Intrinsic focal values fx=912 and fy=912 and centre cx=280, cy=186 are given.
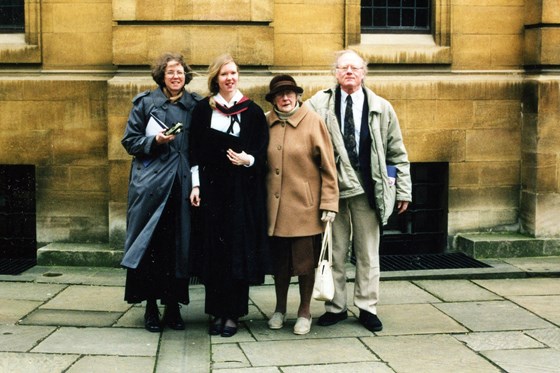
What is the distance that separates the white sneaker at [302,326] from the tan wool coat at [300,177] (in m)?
0.68

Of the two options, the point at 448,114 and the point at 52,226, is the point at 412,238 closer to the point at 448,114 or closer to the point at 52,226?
the point at 448,114

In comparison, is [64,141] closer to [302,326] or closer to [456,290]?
[302,326]

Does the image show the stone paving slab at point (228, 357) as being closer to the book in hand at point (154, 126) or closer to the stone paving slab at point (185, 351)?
the stone paving slab at point (185, 351)

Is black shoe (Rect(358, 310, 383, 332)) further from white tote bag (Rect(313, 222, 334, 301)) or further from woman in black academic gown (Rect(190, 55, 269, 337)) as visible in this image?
woman in black academic gown (Rect(190, 55, 269, 337))

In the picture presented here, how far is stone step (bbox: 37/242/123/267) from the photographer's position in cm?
920

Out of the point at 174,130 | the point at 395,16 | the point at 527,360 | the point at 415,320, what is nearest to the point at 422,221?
the point at 395,16

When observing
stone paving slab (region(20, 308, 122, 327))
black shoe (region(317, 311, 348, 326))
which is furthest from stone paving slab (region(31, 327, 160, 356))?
black shoe (region(317, 311, 348, 326))

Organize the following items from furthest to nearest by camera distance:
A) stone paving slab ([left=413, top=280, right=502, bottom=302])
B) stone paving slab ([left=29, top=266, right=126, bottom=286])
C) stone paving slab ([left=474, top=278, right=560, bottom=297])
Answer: stone paving slab ([left=29, top=266, right=126, bottom=286]), stone paving slab ([left=474, top=278, right=560, bottom=297]), stone paving slab ([left=413, top=280, right=502, bottom=302])

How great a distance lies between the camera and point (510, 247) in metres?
9.74

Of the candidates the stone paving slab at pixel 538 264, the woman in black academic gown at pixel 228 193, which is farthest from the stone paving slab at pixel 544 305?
the woman in black academic gown at pixel 228 193

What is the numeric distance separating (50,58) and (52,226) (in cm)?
177

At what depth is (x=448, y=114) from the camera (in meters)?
9.89

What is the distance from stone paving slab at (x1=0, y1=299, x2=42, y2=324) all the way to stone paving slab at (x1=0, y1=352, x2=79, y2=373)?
971mm

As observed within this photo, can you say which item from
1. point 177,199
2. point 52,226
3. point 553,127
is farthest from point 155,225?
point 553,127
